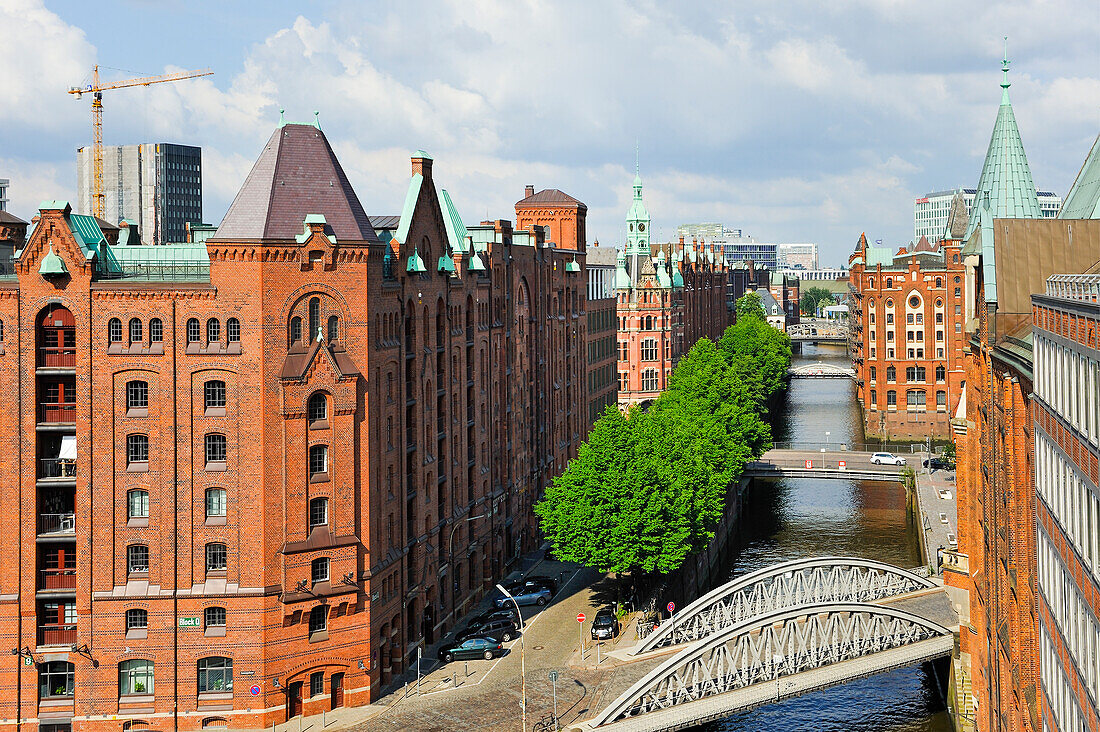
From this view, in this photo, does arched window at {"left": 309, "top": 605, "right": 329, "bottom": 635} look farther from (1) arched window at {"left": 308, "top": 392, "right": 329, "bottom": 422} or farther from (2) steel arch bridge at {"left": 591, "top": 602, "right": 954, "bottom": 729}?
(2) steel arch bridge at {"left": 591, "top": 602, "right": 954, "bottom": 729}

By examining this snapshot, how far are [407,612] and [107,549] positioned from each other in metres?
18.5

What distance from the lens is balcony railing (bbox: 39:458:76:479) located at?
65.7 meters

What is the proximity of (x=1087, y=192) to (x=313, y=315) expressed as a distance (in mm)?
38558

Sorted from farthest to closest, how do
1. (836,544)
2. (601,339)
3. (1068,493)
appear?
(601,339) → (836,544) → (1068,493)

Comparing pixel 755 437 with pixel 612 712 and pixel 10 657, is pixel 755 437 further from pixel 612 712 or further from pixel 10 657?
pixel 10 657

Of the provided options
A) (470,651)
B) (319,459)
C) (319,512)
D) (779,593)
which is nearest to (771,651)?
Answer: (779,593)

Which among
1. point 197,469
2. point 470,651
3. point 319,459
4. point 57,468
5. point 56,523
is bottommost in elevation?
point 470,651

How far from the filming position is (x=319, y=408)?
67.1 m

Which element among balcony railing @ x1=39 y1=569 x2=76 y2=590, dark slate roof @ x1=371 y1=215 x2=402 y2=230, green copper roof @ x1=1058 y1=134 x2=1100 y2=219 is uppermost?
dark slate roof @ x1=371 y1=215 x2=402 y2=230

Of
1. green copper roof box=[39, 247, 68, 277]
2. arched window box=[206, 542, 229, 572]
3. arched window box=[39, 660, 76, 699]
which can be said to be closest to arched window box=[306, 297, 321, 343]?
arched window box=[206, 542, 229, 572]

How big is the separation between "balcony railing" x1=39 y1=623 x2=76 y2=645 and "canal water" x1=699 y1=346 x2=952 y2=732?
1379 inches

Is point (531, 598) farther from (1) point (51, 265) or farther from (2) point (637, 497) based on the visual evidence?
(1) point (51, 265)

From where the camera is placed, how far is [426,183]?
80062mm

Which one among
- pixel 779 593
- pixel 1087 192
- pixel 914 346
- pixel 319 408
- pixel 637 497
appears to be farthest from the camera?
pixel 914 346
